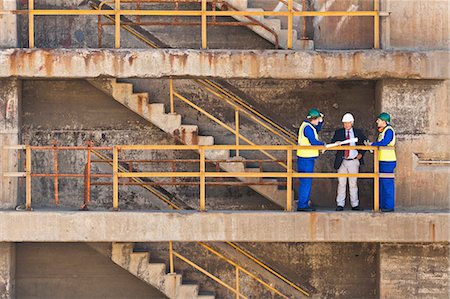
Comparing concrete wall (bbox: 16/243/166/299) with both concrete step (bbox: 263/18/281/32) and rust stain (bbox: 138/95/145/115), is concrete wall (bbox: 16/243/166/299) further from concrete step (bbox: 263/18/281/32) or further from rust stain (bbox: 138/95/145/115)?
concrete step (bbox: 263/18/281/32)

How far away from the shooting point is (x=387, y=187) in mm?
13641

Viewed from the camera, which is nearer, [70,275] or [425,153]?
[425,153]

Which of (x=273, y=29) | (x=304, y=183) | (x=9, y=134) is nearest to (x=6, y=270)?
(x=9, y=134)

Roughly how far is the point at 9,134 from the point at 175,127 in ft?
8.36

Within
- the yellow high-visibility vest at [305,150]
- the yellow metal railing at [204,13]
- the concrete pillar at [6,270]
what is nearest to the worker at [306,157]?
the yellow high-visibility vest at [305,150]

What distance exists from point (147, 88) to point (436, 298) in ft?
18.3

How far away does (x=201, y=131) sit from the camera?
15250mm

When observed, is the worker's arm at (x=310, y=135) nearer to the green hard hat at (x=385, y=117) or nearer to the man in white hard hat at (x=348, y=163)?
the man in white hard hat at (x=348, y=163)

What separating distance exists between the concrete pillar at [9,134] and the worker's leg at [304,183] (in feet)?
14.2

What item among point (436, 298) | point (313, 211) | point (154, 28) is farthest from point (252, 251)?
point (154, 28)

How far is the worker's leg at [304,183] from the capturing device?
13.6 meters

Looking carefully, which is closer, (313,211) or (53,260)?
(313,211)

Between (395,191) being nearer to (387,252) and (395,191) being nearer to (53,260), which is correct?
(387,252)

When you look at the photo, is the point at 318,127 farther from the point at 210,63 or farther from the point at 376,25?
the point at 210,63
